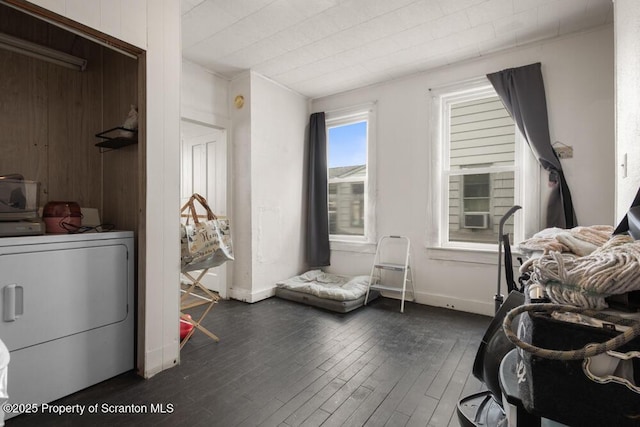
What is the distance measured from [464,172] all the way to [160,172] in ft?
9.95

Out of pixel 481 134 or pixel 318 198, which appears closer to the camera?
pixel 481 134

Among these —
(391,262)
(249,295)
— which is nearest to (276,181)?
(249,295)

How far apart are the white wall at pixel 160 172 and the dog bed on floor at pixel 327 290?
161cm

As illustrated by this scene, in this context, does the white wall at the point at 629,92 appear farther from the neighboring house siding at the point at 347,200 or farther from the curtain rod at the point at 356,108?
the neighboring house siding at the point at 347,200

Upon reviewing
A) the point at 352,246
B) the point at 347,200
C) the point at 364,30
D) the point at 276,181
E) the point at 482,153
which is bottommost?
the point at 352,246

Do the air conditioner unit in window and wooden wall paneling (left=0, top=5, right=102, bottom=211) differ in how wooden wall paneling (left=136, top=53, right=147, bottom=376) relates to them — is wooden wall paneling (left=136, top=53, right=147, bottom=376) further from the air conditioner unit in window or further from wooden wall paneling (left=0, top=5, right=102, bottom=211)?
the air conditioner unit in window

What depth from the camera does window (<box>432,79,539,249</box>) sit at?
10.3ft

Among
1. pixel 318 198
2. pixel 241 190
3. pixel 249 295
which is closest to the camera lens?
pixel 249 295

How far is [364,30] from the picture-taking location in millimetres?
2691

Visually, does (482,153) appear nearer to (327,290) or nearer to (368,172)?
(368,172)

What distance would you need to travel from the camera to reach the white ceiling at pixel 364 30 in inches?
93.4

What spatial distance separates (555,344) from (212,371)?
6.67ft

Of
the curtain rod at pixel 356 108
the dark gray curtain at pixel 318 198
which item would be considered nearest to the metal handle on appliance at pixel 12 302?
the dark gray curtain at pixel 318 198

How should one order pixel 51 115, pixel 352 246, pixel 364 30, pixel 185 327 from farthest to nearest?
1. pixel 352 246
2. pixel 364 30
3. pixel 185 327
4. pixel 51 115
